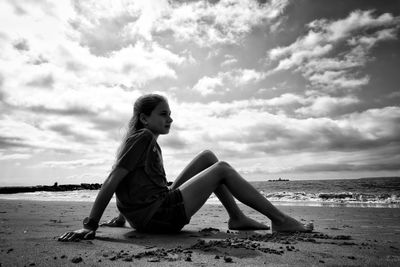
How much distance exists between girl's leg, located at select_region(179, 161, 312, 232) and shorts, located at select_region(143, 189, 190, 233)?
7 centimetres

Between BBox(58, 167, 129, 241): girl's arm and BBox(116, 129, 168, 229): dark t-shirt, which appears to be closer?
BBox(58, 167, 129, 241): girl's arm

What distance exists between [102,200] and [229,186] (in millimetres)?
1356

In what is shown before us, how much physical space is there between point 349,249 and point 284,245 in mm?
550

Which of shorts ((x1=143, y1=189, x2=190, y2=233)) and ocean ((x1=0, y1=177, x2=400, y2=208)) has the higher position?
shorts ((x1=143, y1=189, x2=190, y2=233))

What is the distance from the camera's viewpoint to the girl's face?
3373 mm

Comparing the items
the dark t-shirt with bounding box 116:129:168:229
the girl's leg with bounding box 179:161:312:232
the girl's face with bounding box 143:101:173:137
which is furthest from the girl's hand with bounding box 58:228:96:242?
the girl's face with bounding box 143:101:173:137

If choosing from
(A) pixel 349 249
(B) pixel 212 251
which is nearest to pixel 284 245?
(A) pixel 349 249

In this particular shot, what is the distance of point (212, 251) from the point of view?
2.37m

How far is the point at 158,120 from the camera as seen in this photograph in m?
3.38

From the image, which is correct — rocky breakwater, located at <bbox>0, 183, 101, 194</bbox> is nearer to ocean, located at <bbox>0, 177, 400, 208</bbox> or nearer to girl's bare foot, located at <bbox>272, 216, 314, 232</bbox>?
ocean, located at <bbox>0, 177, 400, 208</bbox>

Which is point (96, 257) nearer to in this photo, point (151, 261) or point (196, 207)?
point (151, 261)

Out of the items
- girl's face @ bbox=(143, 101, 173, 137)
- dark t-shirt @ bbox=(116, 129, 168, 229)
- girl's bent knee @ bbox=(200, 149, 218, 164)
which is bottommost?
dark t-shirt @ bbox=(116, 129, 168, 229)

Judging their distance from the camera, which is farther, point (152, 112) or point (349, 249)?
point (152, 112)

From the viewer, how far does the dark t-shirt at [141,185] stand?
9.64 feet
